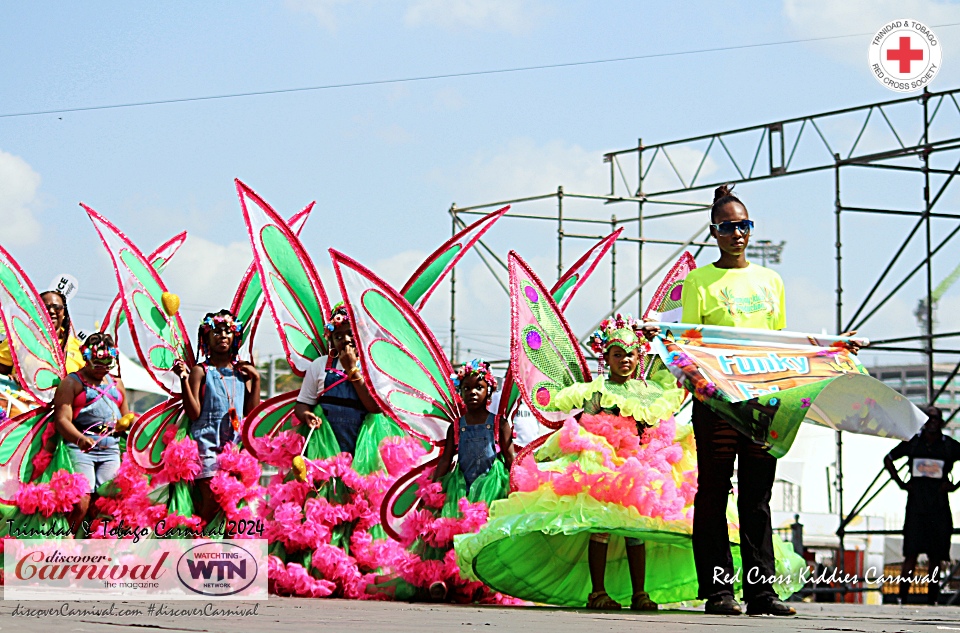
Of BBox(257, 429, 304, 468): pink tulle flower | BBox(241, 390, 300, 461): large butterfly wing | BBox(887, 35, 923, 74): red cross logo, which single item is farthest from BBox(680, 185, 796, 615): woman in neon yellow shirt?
BBox(887, 35, 923, 74): red cross logo

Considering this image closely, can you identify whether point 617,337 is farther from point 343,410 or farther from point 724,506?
point 343,410

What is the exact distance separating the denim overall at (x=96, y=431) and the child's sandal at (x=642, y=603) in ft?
12.6

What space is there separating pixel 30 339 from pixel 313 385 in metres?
2.69

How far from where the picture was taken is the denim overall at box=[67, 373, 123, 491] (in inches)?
336

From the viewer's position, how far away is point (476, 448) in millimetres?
7371

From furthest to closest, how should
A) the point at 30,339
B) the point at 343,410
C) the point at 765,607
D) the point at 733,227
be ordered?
the point at 30,339, the point at 343,410, the point at 733,227, the point at 765,607

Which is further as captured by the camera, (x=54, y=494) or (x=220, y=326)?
(x=54, y=494)

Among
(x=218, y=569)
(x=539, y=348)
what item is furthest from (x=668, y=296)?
(x=218, y=569)

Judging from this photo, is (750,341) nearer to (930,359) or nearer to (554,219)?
(930,359)

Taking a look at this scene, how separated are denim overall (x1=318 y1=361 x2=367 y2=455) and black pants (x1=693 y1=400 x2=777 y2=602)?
2817 mm

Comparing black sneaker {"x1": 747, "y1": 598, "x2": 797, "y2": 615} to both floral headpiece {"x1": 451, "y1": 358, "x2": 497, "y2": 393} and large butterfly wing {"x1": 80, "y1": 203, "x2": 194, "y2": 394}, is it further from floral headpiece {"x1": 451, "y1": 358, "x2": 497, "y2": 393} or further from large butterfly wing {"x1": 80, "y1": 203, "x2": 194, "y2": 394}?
large butterfly wing {"x1": 80, "y1": 203, "x2": 194, "y2": 394}

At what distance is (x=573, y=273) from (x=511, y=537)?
8.21 feet

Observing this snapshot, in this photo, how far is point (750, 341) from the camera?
18.8ft

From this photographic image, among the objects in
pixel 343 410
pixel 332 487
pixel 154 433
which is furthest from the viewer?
pixel 154 433
